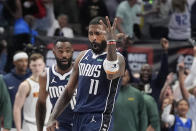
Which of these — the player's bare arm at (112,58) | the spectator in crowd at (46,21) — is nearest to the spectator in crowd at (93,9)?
the spectator in crowd at (46,21)

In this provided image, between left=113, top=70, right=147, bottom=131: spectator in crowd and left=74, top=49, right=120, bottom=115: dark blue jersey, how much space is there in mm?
3652

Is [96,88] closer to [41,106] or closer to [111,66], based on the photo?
[111,66]

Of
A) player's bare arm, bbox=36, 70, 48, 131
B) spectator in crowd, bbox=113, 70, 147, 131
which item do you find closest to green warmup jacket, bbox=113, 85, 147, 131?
spectator in crowd, bbox=113, 70, 147, 131

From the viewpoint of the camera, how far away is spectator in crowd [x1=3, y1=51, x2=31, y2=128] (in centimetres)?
1258

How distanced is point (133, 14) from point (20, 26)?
2548 millimetres

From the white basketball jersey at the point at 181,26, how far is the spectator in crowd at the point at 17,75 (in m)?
4.08

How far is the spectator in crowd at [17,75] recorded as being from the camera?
12.6m

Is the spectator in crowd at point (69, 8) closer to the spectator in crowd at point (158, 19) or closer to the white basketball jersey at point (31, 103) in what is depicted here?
the spectator in crowd at point (158, 19)

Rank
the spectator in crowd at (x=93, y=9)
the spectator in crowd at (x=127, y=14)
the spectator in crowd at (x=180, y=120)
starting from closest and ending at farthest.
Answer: the spectator in crowd at (x=180, y=120) < the spectator in crowd at (x=127, y=14) < the spectator in crowd at (x=93, y=9)

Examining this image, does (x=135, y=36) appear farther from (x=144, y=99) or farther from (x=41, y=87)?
(x=41, y=87)

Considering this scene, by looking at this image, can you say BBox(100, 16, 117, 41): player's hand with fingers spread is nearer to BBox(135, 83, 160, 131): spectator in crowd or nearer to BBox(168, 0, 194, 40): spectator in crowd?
BBox(135, 83, 160, 131): spectator in crowd

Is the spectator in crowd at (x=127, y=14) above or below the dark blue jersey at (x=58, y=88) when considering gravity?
above

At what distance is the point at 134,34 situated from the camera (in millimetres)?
15398

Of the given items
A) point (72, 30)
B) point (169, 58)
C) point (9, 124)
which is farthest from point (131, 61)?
point (9, 124)
